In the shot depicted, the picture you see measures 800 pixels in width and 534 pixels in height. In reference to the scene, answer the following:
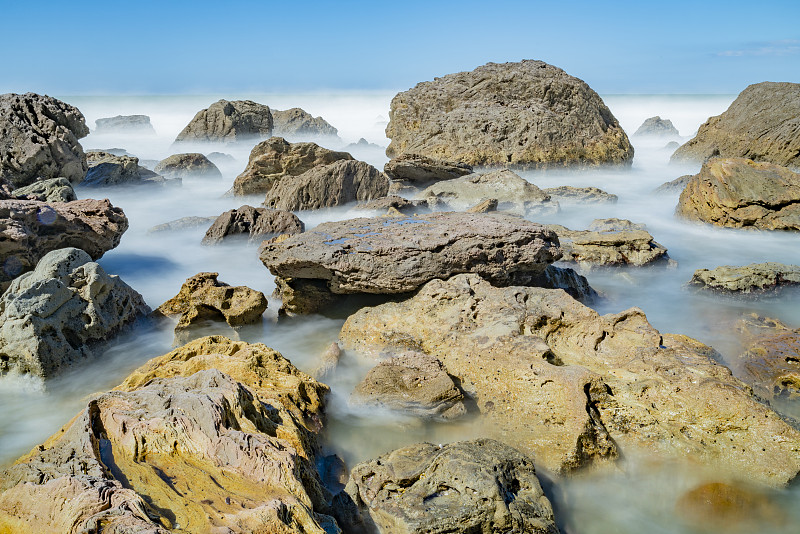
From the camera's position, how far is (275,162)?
435 inches

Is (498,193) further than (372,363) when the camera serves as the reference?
Yes

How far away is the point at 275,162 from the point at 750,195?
807cm

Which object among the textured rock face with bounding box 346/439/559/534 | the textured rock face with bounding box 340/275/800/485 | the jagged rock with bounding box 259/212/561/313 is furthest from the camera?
the jagged rock with bounding box 259/212/561/313

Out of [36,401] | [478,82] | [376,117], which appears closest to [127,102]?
[376,117]

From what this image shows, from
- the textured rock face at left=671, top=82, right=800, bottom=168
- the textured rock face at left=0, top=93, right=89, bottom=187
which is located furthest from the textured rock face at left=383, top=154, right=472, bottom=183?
the textured rock face at left=671, top=82, right=800, bottom=168

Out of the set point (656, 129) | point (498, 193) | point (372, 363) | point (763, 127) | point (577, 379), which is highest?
point (656, 129)

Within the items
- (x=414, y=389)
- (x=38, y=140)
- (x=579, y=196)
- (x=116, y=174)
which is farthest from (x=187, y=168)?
(x=414, y=389)

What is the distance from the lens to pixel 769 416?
3.21m

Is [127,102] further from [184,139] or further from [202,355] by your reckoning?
[202,355]

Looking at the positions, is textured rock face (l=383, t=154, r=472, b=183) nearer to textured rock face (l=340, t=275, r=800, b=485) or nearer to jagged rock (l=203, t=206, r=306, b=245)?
jagged rock (l=203, t=206, r=306, b=245)

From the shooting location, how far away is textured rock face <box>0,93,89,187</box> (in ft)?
30.0

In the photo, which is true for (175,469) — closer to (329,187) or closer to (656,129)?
(329,187)

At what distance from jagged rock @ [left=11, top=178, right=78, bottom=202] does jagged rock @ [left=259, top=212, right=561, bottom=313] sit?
13.8 ft

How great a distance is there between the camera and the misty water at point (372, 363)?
9.99 feet
